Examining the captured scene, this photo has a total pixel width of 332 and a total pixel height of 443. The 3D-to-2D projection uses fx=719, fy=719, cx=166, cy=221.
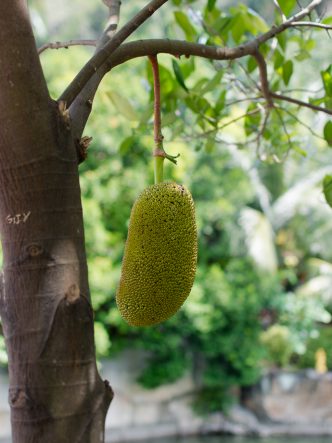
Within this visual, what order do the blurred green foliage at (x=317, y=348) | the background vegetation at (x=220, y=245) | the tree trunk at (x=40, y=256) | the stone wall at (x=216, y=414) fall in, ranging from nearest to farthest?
the tree trunk at (x=40, y=256)
the background vegetation at (x=220, y=245)
the stone wall at (x=216, y=414)
the blurred green foliage at (x=317, y=348)

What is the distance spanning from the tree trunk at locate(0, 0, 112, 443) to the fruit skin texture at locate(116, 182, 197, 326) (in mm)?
147


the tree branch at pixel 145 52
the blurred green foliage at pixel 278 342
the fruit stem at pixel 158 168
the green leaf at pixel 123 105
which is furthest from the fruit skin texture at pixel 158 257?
the blurred green foliage at pixel 278 342

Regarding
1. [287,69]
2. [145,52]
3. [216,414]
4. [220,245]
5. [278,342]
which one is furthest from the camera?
[278,342]

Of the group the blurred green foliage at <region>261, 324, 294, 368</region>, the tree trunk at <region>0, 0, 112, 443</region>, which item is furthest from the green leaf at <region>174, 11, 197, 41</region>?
the blurred green foliage at <region>261, 324, 294, 368</region>

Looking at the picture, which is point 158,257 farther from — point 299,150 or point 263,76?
point 299,150

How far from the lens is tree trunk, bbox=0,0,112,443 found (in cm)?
44

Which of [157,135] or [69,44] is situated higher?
[69,44]

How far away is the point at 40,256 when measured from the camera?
1.48 ft

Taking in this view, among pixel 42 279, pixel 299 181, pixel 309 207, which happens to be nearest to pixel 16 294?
pixel 42 279

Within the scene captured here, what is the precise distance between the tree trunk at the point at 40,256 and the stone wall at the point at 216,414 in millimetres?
5553

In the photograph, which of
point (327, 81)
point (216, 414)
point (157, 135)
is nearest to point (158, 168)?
point (157, 135)

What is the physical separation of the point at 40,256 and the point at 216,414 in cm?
649

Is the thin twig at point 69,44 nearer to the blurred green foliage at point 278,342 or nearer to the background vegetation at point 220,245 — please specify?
the background vegetation at point 220,245

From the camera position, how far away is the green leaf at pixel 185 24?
946 mm
